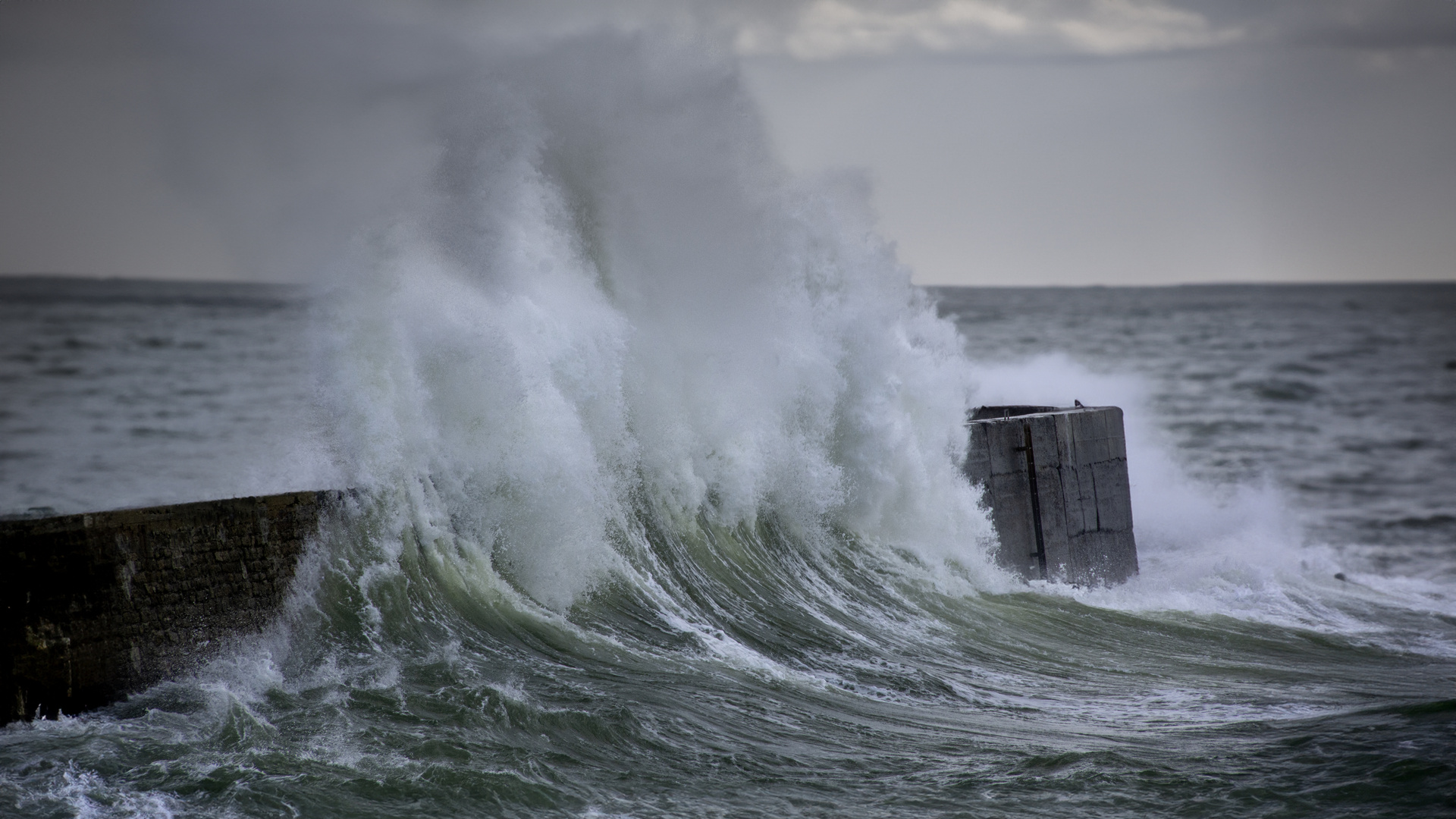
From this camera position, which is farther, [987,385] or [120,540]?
[987,385]

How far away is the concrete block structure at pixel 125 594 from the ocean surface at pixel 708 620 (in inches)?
6.8

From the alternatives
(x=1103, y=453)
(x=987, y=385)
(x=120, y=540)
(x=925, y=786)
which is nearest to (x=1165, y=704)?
(x=925, y=786)

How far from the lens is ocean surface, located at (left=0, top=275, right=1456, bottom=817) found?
5641mm

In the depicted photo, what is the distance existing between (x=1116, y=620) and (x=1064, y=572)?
5.34 feet

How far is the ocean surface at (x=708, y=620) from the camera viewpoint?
5.64 meters

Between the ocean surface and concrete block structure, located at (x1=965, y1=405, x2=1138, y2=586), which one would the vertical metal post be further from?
the ocean surface

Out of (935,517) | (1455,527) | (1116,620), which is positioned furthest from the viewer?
(1455,527)

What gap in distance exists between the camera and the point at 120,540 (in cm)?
619

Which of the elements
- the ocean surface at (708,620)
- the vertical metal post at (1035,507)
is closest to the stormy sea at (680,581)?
the ocean surface at (708,620)

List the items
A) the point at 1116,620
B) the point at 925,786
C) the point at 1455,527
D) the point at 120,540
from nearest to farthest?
1. the point at 925,786
2. the point at 120,540
3. the point at 1116,620
4. the point at 1455,527

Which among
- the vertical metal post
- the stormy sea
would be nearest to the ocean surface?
the stormy sea

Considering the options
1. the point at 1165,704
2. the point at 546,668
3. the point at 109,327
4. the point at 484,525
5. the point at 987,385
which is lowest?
the point at 1165,704

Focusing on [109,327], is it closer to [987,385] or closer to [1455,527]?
[987,385]

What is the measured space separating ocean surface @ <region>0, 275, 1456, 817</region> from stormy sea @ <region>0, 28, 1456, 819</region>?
0.10 feet
